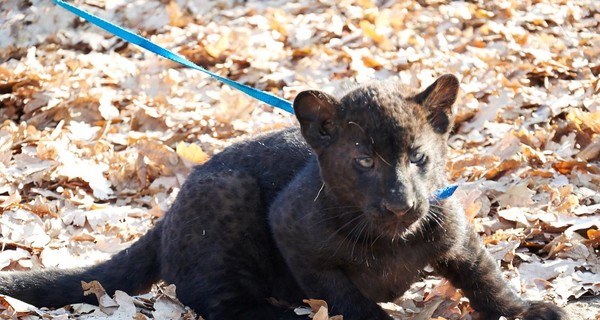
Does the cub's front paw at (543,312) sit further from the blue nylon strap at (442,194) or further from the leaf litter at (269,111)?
the blue nylon strap at (442,194)

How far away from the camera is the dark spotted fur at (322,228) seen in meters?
3.99

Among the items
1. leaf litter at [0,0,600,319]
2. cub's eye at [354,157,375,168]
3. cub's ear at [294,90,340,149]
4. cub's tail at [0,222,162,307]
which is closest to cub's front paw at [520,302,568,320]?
leaf litter at [0,0,600,319]

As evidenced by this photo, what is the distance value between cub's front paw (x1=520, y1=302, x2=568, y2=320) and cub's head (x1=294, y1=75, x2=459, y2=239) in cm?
76

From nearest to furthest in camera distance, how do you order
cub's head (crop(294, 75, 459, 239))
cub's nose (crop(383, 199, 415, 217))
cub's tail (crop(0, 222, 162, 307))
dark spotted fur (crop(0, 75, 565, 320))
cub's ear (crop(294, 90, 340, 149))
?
cub's nose (crop(383, 199, 415, 217)), cub's head (crop(294, 75, 459, 239)), dark spotted fur (crop(0, 75, 565, 320)), cub's ear (crop(294, 90, 340, 149)), cub's tail (crop(0, 222, 162, 307))

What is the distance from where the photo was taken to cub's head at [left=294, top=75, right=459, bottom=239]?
3891mm

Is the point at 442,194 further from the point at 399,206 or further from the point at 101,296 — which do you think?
the point at 101,296

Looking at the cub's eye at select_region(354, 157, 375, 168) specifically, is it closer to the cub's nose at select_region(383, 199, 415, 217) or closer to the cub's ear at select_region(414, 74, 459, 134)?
the cub's nose at select_region(383, 199, 415, 217)

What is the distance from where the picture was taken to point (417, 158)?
399 centimetres

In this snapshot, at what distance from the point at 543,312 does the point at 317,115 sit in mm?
1467

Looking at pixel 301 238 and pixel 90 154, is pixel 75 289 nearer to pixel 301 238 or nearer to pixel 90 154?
pixel 301 238

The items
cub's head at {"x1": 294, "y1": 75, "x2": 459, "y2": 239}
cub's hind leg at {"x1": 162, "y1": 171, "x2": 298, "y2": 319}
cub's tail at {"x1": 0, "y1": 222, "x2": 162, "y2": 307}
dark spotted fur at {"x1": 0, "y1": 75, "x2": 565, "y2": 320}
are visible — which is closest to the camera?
cub's head at {"x1": 294, "y1": 75, "x2": 459, "y2": 239}

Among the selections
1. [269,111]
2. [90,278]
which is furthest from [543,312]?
[269,111]

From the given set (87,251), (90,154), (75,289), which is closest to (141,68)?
(90,154)

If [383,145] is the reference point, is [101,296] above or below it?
below
